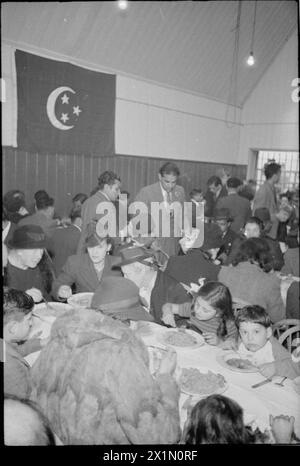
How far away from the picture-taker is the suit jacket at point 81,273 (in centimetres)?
245

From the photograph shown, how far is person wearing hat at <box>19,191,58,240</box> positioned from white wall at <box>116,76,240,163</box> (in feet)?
4.01

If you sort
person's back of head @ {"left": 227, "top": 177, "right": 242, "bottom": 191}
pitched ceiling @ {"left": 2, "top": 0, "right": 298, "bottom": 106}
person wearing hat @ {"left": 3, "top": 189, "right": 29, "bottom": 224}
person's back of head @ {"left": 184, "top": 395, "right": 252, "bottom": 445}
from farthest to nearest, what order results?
person's back of head @ {"left": 227, "top": 177, "right": 242, "bottom": 191} → pitched ceiling @ {"left": 2, "top": 0, "right": 298, "bottom": 106} → person wearing hat @ {"left": 3, "top": 189, "right": 29, "bottom": 224} → person's back of head @ {"left": 184, "top": 395, "right": 252, "bottom": 445}

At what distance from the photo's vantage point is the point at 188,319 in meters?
2.22

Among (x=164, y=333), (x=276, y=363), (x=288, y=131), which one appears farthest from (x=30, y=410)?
(x=288, y=131)

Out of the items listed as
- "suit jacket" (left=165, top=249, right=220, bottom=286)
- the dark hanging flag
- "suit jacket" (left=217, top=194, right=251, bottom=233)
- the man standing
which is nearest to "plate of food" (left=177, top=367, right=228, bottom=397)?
"suit jacket" (left=165, top=249, right=220, bottom=286)

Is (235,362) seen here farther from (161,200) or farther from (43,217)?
(43,217)

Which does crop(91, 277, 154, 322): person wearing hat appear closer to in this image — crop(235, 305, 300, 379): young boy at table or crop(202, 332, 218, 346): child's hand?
crop(202, 332, 218, 346): child's hand

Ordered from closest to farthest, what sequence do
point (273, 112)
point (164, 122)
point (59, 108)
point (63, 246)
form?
point (63, 246) → point (59, 108) → point (164, 122) → point (273, 112)

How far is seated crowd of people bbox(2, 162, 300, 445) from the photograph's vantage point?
1088mm

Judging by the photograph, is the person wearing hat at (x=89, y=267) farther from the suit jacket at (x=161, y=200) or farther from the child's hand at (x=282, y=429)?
the child's hand at (x=282, y=429)

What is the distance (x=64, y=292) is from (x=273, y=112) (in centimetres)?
656

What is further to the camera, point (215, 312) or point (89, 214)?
point (89, 214)

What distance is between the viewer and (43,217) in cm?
311

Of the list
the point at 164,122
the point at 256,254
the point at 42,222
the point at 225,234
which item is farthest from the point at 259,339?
the point at 164,122
